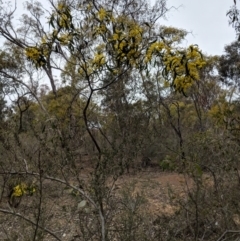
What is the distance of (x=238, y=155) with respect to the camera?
350 centimetres

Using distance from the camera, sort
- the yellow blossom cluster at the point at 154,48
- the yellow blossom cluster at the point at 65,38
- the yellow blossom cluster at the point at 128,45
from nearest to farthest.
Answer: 1. the yellow blossom cluster at the point at 154,48
2. the yellow blossom cluster at the point at 128,45
3. the yellow blossom cluster at the point at 65,38

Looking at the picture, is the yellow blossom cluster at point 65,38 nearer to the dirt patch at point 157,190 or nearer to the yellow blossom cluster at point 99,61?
the yellow blossom cluster at point 99,61

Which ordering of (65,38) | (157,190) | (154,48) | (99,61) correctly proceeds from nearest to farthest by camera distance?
(154,48) < (99,61) < (65,38) < (157,190)

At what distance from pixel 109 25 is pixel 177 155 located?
1.19m

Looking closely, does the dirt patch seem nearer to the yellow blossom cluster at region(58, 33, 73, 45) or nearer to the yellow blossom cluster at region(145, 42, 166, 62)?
the yellow blossom cluster at region(145, 42, 166, 62)

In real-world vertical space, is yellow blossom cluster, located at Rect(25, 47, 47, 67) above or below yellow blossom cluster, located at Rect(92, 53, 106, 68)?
above

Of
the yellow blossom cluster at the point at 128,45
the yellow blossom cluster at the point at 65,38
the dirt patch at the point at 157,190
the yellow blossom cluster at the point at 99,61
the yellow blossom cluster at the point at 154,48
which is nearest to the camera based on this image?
the yellow blossom cluster at the point at 154,48

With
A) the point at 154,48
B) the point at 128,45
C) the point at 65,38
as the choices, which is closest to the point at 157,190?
the point at 65,38

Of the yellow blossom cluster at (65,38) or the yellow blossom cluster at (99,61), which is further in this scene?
the yellow blossom cluster at (65,38)

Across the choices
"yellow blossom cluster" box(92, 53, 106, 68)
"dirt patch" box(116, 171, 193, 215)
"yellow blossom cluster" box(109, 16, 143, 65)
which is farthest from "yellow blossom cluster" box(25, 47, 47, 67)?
"dirt patch" box(116, 171, 193, 215)

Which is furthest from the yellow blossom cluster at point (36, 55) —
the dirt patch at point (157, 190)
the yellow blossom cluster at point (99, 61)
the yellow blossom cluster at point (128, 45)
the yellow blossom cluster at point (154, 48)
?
the dirt patch at point (157, 190)

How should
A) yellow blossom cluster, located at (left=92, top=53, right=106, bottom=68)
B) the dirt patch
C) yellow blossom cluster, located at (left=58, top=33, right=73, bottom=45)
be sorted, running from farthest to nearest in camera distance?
the dirt patch
yellow blossom cluster, located at (left=58, top=33, right=73, bottom=45)
yellow blossom cluster, located at (left=92, top=53, right=106, bottom=68)

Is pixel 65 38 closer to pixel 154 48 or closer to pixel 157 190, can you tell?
pixel 154 48

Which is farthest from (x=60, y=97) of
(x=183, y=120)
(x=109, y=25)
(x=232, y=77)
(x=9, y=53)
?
(x=109, y=25)
